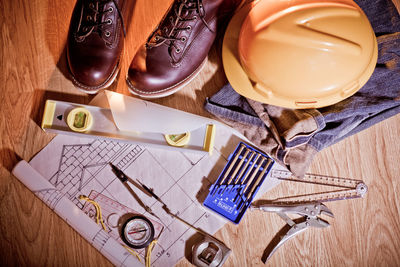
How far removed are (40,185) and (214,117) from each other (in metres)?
0.46

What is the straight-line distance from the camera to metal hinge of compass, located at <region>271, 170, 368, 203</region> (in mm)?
734

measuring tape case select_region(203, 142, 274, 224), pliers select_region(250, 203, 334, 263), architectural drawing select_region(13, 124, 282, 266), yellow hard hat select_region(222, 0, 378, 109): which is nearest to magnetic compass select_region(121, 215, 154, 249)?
architectural drawing select_region(13, 124, 282, 266)

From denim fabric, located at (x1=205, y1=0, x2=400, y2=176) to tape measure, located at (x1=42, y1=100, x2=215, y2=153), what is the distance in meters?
0.08

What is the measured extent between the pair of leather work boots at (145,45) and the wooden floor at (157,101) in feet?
0.19

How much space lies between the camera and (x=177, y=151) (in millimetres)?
730

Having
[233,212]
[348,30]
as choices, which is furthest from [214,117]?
[348,30]

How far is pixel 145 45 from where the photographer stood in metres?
0.70

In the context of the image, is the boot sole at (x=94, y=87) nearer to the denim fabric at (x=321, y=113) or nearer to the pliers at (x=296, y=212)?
the denim fabric at (x=321, y=113)

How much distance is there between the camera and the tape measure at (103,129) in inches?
27.0

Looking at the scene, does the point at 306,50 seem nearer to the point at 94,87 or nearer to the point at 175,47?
the point at 175,47

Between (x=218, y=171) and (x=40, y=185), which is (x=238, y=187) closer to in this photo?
(x=218, y=171)

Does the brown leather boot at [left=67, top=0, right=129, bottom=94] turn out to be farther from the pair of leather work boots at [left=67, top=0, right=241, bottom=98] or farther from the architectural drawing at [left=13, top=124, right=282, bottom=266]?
the architectural drawing at [left=13, top=124, right=282, bottom=266]

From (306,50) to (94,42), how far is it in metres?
0.47

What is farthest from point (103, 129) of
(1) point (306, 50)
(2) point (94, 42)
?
(1) point (306, 50)
